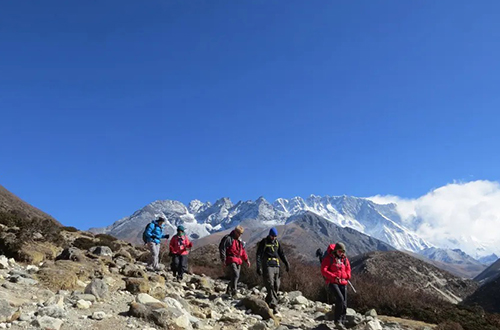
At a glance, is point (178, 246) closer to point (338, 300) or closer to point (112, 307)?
point (338, 300)

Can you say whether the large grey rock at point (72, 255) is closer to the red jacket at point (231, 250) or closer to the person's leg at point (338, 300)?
the red jacket at point (231, 250)

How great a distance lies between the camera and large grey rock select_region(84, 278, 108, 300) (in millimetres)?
7731

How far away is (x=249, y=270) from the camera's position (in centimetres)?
1925

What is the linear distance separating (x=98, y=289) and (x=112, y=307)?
78 centimetres

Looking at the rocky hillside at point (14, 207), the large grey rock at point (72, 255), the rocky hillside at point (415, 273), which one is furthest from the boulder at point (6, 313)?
the rocky hillside at point (415, 273)

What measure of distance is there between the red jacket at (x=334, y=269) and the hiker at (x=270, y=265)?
1674 millimetres

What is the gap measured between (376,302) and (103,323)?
11409 millimetres

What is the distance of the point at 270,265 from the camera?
11.2 meters

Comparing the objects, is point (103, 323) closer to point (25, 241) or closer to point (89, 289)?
point (89, 289)

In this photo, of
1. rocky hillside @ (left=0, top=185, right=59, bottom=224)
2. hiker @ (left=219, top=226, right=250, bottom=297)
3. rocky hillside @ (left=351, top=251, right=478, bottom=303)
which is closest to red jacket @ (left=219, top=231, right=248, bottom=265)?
hiker @ (left=219, top=226, right=250, bottom=297)

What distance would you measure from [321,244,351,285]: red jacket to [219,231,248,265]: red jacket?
3.41 meters

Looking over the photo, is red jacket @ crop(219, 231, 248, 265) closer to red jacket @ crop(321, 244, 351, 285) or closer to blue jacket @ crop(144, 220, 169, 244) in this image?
red jacket @ crop(321, 244, 351, 285)

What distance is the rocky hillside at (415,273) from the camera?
4151 centimetres

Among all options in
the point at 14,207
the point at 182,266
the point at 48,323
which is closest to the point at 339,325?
the point at 48,323
